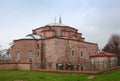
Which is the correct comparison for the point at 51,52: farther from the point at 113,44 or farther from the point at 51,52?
the point at 113,44

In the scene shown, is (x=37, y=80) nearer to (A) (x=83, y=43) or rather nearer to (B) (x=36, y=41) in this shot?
(B) (x=36, y=41)

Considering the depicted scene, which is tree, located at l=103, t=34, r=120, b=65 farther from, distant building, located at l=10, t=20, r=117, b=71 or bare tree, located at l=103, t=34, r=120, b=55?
distant building, located at l=10, t=20, r=117, b=71

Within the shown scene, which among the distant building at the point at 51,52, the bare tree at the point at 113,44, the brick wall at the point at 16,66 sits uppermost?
the bare tree at the point at 113,44

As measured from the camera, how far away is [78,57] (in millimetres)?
33875

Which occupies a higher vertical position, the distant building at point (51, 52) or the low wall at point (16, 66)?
the distant building at point (51, 52)

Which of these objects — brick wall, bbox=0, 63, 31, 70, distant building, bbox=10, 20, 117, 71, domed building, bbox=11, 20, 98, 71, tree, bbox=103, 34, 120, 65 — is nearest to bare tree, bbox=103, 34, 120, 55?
tree, bbox=103, 34, 120, 65

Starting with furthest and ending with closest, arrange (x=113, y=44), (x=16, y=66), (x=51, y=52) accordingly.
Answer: (x=113, y=44)
(x=51, y=52)
(x=16, y=66)

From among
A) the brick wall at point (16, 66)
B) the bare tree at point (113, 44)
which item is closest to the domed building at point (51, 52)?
the brick wall at point (16, 66)

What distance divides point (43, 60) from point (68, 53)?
3.84 m

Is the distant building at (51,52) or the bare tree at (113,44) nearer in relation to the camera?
the distant building at (51,52)

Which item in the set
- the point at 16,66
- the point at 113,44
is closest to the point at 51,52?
the point at 16,66

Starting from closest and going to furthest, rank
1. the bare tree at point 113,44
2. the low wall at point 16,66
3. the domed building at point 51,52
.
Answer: the low wall at point 16,66 < the domed building at point 51,52 < the bare tree at point 113,44

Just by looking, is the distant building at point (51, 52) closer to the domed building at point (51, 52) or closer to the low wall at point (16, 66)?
the domed building at point (51, 52)

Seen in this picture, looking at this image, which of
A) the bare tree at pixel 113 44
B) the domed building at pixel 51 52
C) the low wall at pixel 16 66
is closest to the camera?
the low wall at pixel 16 66
